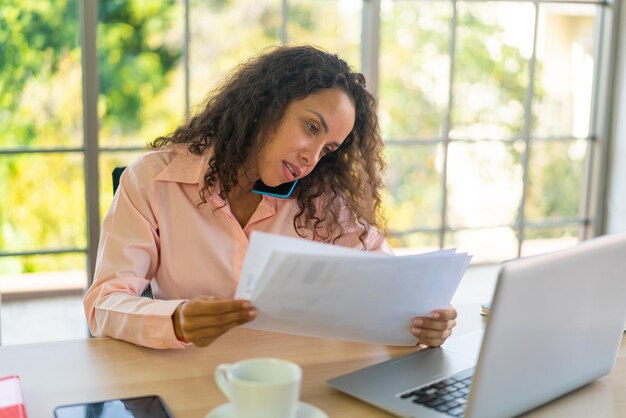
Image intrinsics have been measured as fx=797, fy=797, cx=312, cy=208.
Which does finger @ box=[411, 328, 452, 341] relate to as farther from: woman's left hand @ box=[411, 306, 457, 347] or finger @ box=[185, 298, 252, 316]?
finger @ box=[185, 298, 252, 316]

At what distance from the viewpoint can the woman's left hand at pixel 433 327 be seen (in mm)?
1384

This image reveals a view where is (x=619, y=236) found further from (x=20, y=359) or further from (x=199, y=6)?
(x=199, y=6)

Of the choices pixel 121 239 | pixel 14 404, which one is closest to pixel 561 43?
pixel 121 239

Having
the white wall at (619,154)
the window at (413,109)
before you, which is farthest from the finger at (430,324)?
the white wall at (619,154)

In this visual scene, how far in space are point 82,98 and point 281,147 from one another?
1.30 metres

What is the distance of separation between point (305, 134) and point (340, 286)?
2.00ft

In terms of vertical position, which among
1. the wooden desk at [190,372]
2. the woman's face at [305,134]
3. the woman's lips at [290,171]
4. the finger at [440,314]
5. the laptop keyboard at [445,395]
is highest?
the woman's face at [305,134]

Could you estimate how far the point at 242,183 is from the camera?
179cm

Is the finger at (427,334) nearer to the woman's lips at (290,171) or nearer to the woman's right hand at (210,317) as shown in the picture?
the woman's right hand at (210,317)

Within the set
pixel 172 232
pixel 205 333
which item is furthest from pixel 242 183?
pixel 205 333

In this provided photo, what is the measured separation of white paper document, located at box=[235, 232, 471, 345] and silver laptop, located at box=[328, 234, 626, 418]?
0.08 meters

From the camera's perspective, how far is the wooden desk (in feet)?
3.80

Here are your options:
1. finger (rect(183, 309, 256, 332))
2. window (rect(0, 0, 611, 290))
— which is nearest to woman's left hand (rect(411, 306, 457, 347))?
finger (rect(183, 309, 256, 332))

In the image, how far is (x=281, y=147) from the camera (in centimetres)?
169
